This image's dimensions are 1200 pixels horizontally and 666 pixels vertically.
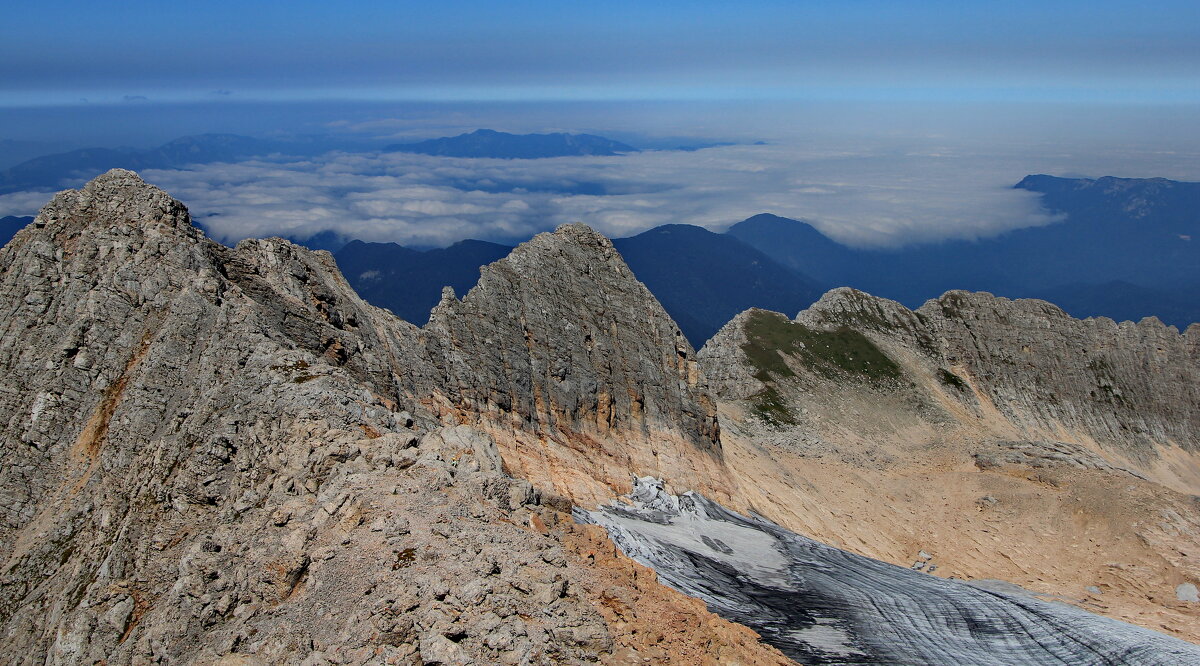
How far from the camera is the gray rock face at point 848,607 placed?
79.9 ft

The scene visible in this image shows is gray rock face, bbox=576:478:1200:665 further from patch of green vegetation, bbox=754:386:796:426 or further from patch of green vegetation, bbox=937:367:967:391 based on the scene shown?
patch of green vegetation, bbox=937:367:967:391

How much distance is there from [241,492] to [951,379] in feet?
317

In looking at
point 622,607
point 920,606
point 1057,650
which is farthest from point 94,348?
point 1057,650

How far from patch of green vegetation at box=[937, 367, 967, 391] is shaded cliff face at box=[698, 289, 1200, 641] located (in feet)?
0.97

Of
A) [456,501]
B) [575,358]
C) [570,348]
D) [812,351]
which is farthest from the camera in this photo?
[812,351]

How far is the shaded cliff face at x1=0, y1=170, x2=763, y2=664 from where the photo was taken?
559 inches

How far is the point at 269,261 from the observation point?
111ft

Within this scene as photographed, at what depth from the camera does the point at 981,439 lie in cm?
8094

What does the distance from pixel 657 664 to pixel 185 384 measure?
1946cm

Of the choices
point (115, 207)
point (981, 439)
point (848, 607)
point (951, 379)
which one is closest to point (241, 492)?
point (115, 207)

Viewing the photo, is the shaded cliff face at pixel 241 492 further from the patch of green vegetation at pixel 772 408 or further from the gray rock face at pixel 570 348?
the patch of green vegetation at pixel 772 408

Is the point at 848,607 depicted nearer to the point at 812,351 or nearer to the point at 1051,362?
the point at 812,351

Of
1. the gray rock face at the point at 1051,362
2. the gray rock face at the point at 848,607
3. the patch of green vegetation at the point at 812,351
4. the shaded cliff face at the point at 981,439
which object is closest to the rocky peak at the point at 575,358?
Answer: the gray rock face at the point at 848,607

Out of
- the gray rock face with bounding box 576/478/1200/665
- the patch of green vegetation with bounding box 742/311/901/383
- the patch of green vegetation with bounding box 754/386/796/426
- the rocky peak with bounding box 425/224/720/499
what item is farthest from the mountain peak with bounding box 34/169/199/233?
the patch of green vegetation with bounding box 742/311/901/383
